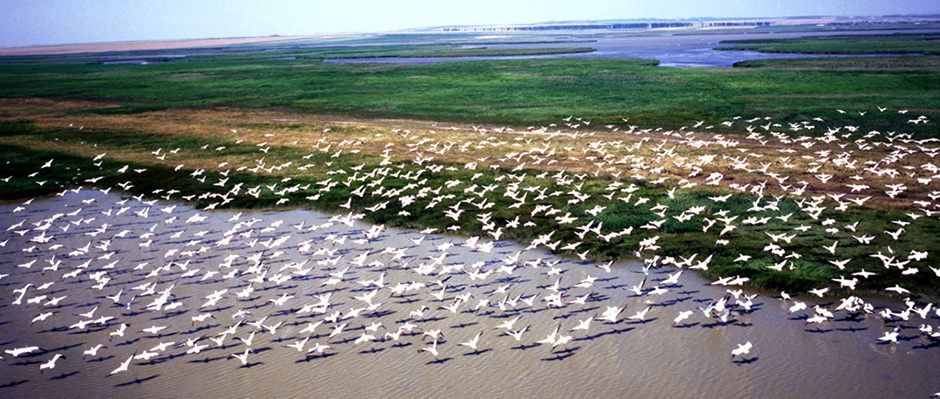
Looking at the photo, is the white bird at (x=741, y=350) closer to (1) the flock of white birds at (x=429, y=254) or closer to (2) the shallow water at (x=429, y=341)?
(2) the shallow water at (x=429, y=341)

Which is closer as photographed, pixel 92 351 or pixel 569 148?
pixel 92 351

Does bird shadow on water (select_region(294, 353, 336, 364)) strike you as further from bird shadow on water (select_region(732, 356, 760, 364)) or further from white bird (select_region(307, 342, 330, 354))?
bird shadow on water (select_region(732, 356, 760, 364))

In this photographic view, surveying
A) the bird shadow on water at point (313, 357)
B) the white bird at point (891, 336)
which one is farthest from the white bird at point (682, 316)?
the bird shadow on water at point (313, 357)

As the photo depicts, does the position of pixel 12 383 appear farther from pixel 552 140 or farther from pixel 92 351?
pixel 552 140

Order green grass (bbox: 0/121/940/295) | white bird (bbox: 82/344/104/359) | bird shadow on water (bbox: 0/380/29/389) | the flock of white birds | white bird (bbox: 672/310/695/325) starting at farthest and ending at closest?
green grass (bbox: 0/121/940/295)
the flock of white birds
white bird (bbox: 672/310/695/325)
white bird (bbox: 82/344/104/359)
bird shadow on water (bbox: 0/380/29/389)

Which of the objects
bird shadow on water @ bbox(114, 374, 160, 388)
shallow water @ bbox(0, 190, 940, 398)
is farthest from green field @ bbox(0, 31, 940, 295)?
bird shadow on water @ bbox(114, 374, 160, 388)

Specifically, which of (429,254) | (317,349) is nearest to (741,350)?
(317,349)
